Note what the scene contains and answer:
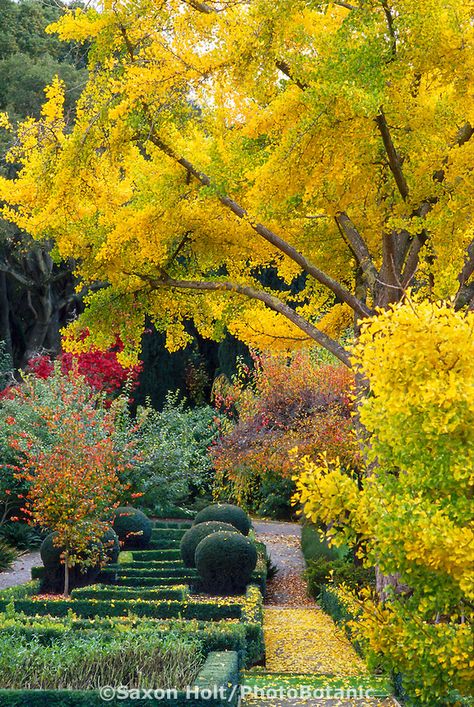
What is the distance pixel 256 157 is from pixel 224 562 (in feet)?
21.6

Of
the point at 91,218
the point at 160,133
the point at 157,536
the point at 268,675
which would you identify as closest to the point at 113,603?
the point at 268,675

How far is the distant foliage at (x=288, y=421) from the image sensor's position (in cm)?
1484

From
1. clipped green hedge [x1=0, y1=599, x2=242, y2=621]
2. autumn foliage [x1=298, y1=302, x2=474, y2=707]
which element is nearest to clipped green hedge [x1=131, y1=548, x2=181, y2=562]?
clipped green hedge [x1=0, y1=599, x2=242, y2=621]

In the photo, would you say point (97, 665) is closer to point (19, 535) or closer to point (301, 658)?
point (301, 658)

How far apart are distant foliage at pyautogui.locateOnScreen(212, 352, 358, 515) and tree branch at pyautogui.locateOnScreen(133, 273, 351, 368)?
4.67m

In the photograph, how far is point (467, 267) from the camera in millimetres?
8859

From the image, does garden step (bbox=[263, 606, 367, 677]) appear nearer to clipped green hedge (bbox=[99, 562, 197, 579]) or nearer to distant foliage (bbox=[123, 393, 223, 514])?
clipped green hedge (bbox=[99, 562, 197, 579])

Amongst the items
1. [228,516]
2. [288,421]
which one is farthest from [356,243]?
[228,516]

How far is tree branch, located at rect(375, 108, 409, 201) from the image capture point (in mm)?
7492

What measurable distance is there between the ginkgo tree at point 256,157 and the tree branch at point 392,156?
2 cm

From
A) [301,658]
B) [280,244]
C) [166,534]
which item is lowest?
[301,658]

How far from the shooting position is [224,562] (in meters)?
12.6

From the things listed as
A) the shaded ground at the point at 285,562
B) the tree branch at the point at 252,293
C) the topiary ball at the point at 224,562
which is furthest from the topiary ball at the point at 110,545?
the tree branch at the point at 252,293

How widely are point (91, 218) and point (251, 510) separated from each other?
15.4 metres
